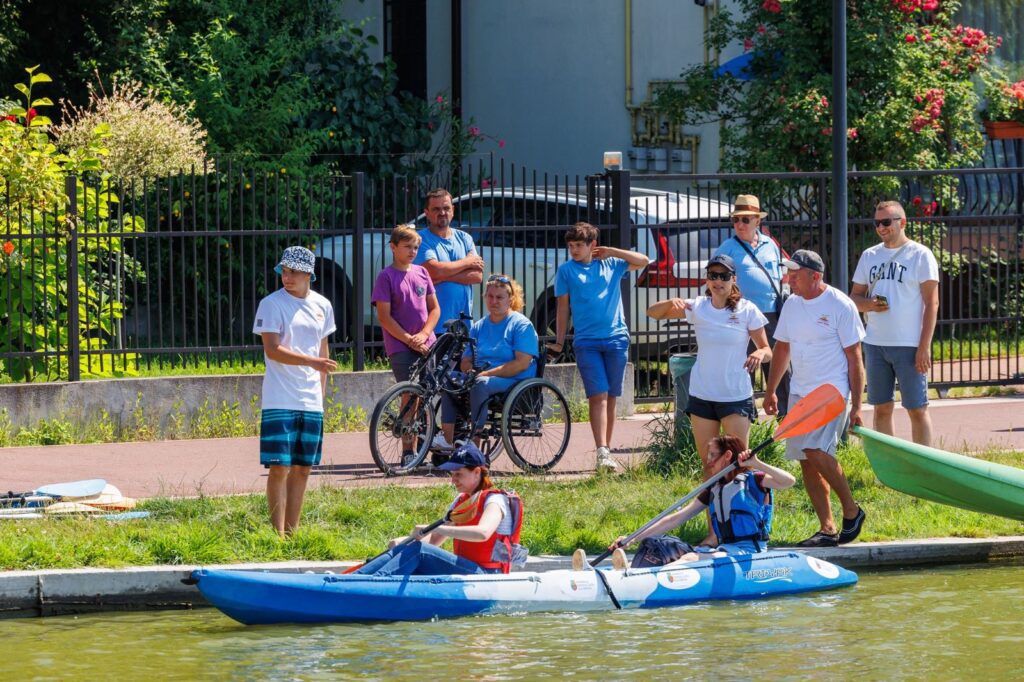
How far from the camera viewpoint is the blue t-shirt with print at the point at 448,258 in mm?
12953

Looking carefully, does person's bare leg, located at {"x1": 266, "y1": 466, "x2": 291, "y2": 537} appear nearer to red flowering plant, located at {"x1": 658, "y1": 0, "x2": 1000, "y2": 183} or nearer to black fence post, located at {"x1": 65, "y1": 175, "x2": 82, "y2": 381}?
black fence post, located at {"x1": 65, "y1": 175, "x2": 82, "y2": 381}

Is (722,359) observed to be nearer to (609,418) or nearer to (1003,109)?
(609,418)

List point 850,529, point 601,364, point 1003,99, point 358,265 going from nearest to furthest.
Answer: point 850,529
point 601,364
point 358,265
point 1003,99

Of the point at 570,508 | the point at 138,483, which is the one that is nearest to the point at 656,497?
the point at 570,508

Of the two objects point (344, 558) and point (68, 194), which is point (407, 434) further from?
point (68, 194)

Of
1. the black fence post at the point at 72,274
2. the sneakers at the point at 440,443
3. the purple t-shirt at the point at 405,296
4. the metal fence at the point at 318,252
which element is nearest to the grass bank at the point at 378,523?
the sneakers at the point at 440,443

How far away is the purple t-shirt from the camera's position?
41.1ft

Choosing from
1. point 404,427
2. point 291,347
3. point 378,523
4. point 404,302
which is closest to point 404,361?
point 404,302

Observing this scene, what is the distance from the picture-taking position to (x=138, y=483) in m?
11.8

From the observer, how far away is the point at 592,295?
41.0 ft

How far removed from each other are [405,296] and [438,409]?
0.88 meters

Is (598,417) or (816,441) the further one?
(598,417)

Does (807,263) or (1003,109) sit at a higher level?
(1003,109)

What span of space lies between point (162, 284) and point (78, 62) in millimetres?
6372
